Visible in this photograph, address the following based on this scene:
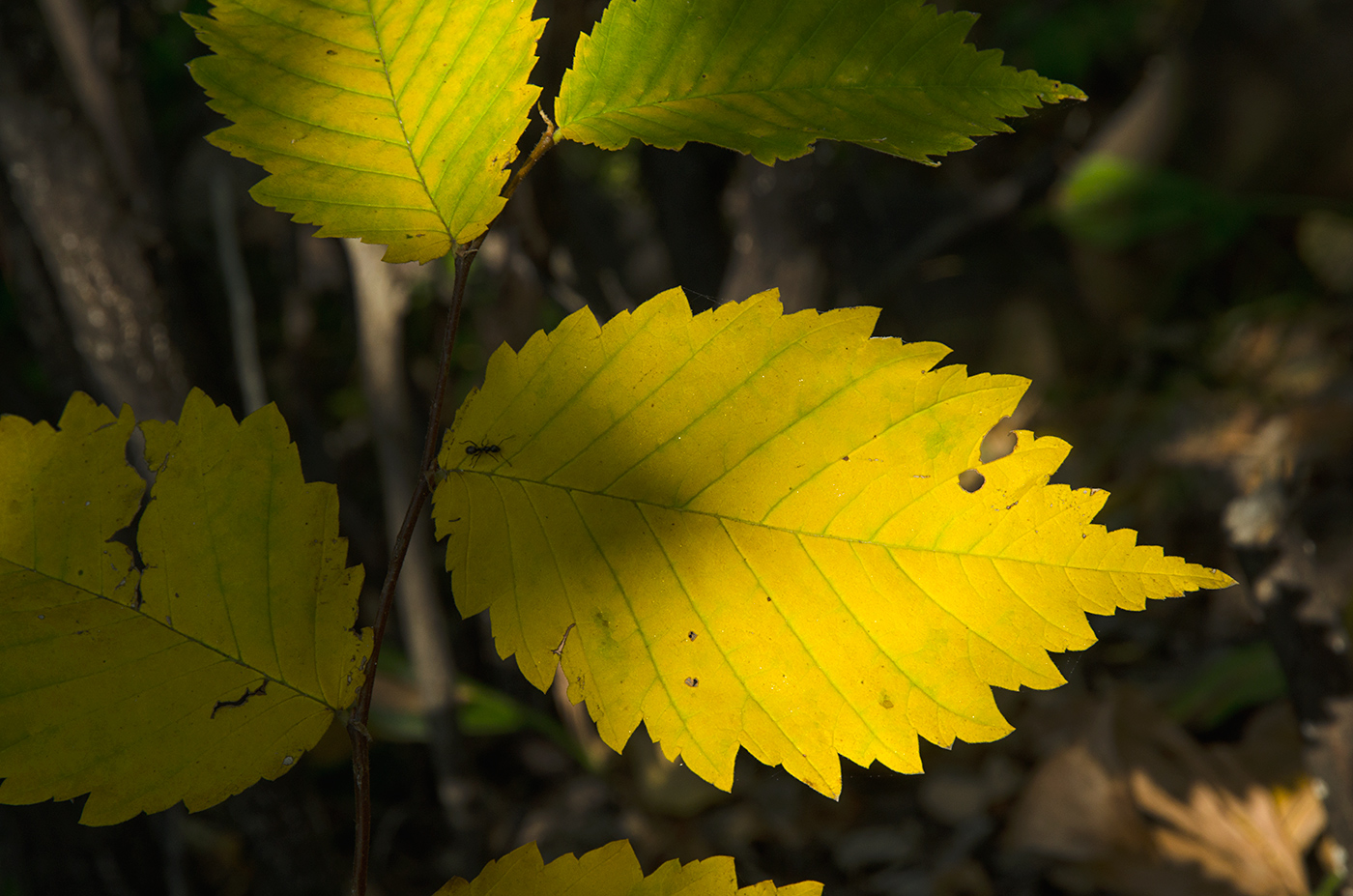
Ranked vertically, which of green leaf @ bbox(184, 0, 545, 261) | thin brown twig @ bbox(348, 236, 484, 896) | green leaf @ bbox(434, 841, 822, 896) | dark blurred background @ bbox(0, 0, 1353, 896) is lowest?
dark blurred background @ bbox(0, 0, 1353, 896)

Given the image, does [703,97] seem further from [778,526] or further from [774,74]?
[778,526]

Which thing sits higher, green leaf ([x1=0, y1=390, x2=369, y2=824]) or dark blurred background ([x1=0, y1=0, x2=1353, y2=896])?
green leaf ([x1=0, y1=390, x2=369, y2=824])

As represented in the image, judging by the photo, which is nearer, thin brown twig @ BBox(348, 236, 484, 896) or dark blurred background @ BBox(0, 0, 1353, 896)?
thin brown twig @ BBox(348, 236, 484, 896)

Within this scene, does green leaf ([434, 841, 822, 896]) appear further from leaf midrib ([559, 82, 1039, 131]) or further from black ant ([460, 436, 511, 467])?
leaf midrib ([559, 82, 1039, 131])

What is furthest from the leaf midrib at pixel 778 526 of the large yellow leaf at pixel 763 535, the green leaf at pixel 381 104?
the green leaf at pixel 381 104

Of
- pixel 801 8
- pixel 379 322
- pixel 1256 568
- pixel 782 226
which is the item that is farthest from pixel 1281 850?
pixel 379 322

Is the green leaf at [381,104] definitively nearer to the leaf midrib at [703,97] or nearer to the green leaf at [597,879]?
the leaf midrib at [703,97]

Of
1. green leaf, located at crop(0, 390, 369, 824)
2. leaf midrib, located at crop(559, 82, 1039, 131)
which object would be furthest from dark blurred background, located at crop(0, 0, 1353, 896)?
green leaf, located at crop(0, 390, 369, 824)
